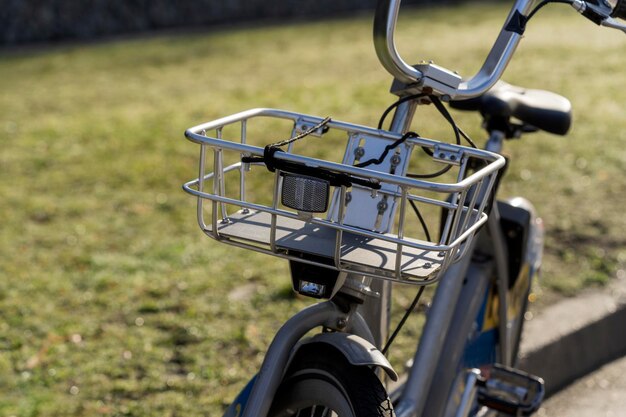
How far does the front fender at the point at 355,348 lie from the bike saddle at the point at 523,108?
1.07m

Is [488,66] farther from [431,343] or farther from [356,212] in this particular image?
[431,343]

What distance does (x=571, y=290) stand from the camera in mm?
4438

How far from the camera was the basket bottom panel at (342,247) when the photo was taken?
1.85 meters

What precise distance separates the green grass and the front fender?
151 cm

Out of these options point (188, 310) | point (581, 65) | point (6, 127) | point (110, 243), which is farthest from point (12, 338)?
point (581, 65)

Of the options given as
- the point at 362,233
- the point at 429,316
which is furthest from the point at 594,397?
the point at 362,233

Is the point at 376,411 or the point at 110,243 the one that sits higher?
the point at 376,411

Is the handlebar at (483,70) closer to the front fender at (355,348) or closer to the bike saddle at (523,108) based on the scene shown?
the front fender at (355,348)

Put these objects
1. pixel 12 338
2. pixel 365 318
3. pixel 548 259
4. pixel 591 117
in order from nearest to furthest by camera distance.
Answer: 1. pixel 365 318
2. pixel 12 338
3. pixel 548 259
4. pixel 591 117

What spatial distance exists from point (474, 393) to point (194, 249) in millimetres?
2418

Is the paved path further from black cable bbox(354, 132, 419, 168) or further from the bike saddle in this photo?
black cable bbox(354, 132, 419, 168)

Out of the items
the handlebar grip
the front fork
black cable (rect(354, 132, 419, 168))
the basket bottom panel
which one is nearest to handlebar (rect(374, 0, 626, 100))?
the handlebar grip

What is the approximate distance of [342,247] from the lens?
194 cm

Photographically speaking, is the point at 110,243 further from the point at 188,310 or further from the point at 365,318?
the point at 365,318
